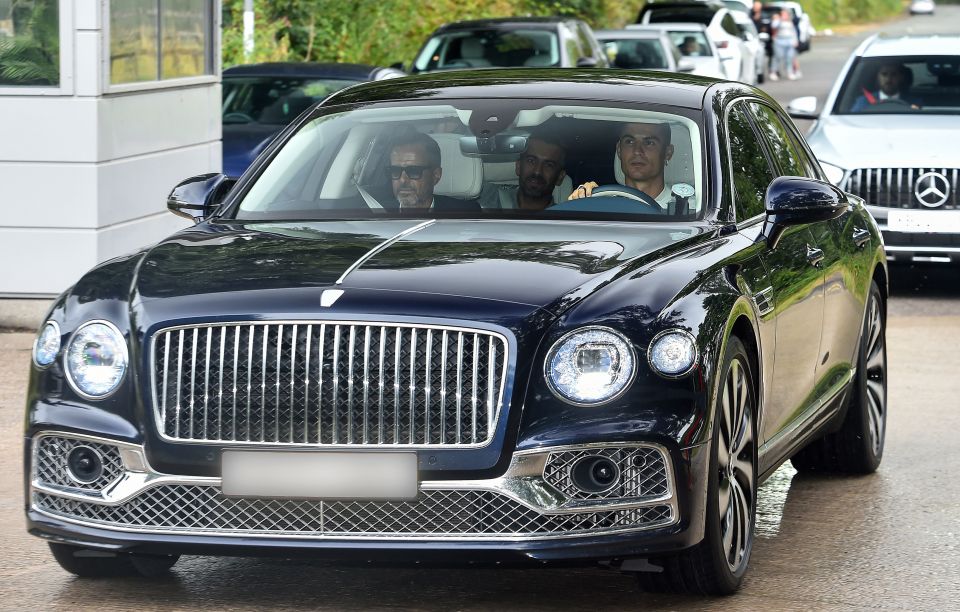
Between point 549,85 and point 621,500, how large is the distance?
7.41 ft

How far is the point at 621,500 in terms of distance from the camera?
520 centimetres

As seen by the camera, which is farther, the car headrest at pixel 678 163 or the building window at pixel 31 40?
the building window at pixel 31 40

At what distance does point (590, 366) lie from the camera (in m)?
5.20

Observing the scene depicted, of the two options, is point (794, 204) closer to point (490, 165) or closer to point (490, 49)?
point (490, 165)

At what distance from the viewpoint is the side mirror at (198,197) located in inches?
273

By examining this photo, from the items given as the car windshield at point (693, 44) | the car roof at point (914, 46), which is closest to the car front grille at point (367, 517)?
the car roof at point (914, 46)

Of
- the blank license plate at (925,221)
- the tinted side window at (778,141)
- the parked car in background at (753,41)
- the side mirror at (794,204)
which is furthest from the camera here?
the parked car in background at (753,41)

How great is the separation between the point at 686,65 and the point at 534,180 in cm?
2308

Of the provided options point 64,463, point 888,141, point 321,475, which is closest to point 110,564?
point 64,463

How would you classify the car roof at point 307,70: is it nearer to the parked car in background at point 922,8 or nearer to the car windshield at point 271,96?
the car windshield at point 271,96

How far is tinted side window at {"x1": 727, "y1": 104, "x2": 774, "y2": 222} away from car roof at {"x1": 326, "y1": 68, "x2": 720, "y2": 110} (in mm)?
168

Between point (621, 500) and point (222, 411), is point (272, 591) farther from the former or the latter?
point (621, 500)

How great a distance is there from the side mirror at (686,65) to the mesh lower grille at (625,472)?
885 inches

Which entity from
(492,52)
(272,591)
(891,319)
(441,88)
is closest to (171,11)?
(891,319)
